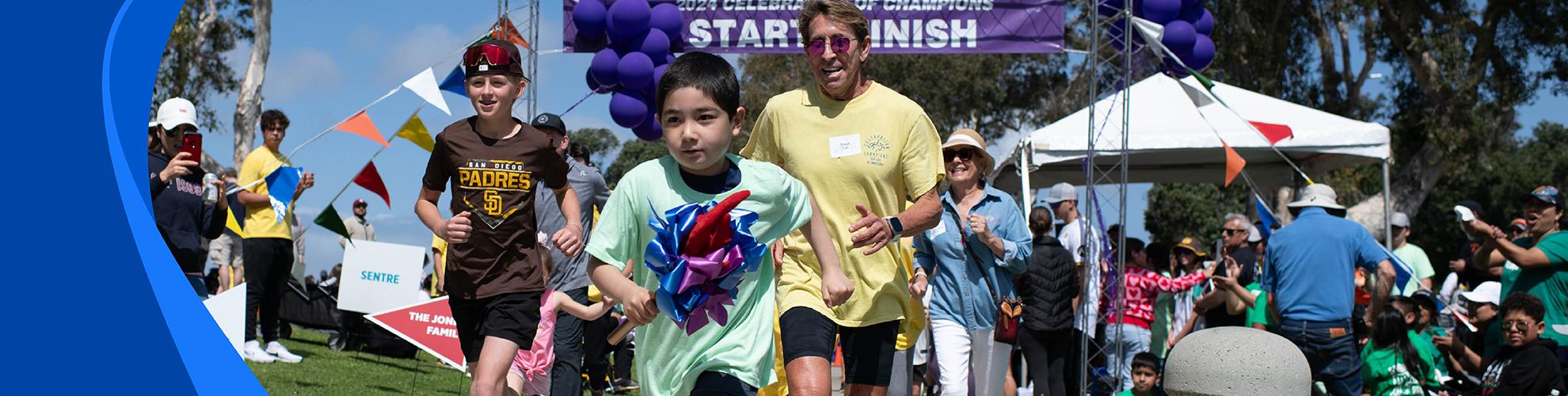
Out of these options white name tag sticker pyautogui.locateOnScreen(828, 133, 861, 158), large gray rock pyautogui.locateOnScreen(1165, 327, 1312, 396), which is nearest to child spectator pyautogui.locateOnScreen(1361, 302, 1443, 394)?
large gray rock pyautogui.locateOnScreen(1165, 327, 1312, 396)

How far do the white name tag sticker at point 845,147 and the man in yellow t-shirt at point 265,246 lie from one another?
530 cm

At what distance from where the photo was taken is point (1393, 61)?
96.4ft

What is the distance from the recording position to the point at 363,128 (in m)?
9.49

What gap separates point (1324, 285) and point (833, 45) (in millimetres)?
4783

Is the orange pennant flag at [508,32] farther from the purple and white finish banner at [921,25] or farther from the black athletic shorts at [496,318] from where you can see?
the black athletic shorts at [496,318]

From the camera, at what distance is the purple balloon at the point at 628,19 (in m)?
11.0

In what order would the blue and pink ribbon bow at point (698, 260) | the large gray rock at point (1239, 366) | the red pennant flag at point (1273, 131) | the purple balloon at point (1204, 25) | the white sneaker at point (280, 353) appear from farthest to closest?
the red pennant flag at point (1273, 131) → the purple balloon at point (1204, 25) → the white sneaker at point (280, 353) → the large gray rock at point (1239, 366) → the blue and pink ribbon bow at point (698, 260)

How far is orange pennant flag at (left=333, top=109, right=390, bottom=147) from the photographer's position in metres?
9.43

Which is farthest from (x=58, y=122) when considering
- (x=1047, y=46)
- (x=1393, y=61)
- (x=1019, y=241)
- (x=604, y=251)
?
(x=1393, y=61)

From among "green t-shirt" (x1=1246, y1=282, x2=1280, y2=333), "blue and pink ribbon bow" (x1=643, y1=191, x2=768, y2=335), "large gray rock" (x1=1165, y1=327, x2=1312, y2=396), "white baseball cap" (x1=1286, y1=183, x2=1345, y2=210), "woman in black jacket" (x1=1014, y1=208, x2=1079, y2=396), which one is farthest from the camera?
"green t-shirt" (x1=1246, y1=282, x2=1280, y2=333)

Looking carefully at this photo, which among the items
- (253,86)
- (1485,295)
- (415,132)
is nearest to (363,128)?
(415,132)

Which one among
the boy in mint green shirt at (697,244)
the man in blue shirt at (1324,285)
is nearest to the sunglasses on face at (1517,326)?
the man in blue shirt at (1324,285)

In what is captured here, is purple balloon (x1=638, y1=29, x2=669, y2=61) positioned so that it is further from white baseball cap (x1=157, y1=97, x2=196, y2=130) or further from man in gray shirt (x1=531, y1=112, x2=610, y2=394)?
white baseball cap (x1=157, y1=97, x2=196, y2=130)

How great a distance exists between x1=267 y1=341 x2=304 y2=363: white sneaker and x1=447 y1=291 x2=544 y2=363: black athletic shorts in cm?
556
